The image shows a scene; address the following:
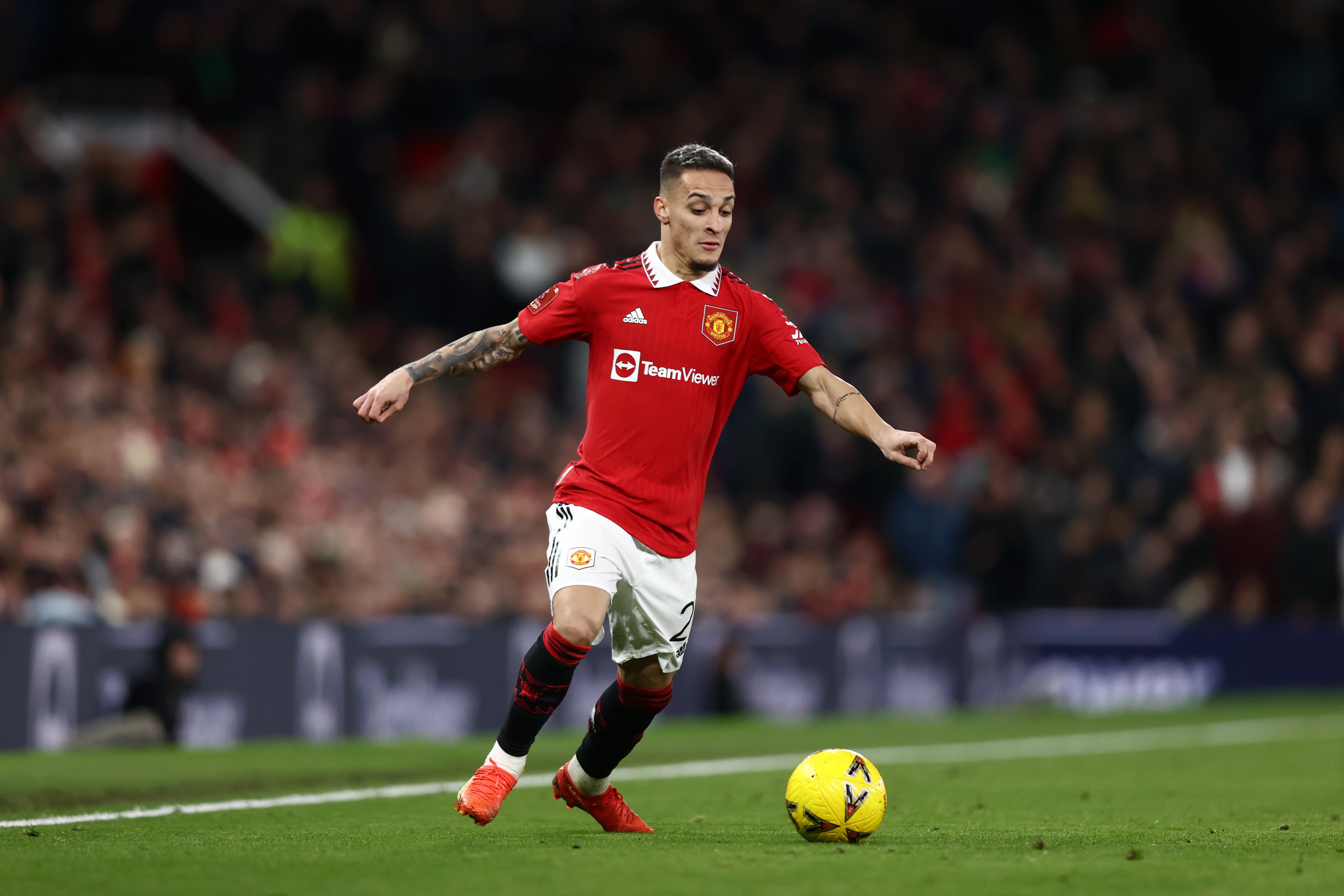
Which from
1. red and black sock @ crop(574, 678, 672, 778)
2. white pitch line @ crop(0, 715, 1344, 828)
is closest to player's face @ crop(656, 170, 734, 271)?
red and black sock @ crop(574, 678, 672, 778)

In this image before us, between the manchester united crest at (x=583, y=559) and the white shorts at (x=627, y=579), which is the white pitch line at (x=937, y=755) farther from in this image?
the manchester united crest at (x=583, y=559)

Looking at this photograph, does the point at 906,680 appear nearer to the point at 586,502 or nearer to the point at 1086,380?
the point at 1086,380

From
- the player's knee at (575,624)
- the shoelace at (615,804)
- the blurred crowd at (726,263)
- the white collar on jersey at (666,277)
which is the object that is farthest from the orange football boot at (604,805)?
the blurred crowd at (726,263)

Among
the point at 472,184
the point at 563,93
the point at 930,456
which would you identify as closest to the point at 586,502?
the point at 930,456

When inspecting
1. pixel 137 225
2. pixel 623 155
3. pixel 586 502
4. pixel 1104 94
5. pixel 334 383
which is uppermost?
pixel 1104 94

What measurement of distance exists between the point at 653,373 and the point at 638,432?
243 millimetres

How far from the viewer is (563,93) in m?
22.2

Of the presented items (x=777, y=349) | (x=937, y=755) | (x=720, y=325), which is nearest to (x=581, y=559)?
(x=720, y=325)

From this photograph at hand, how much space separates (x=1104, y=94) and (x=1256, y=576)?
847 cm

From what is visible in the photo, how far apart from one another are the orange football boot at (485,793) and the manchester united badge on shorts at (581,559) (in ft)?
2.70

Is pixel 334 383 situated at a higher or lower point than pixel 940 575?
higher

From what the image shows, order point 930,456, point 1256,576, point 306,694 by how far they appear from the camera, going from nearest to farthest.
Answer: point 930,456 < point 306,694 < point 1256,576

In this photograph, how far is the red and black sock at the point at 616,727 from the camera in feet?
24.2

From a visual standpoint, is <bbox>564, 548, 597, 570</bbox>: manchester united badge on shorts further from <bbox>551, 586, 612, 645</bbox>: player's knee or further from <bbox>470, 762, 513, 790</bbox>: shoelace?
<bbox>470, 762, 513, 790</bbox>: shoelace
